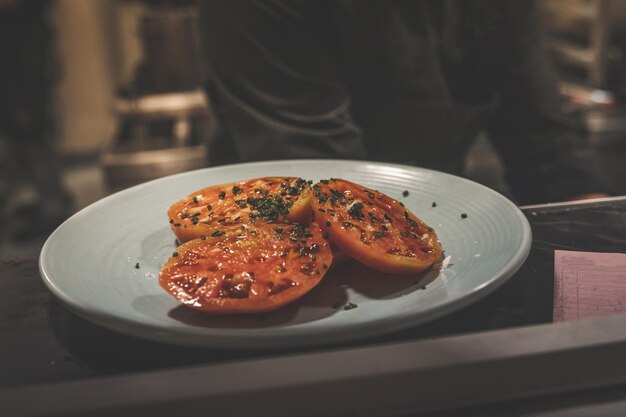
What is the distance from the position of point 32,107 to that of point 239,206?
3.00 meters

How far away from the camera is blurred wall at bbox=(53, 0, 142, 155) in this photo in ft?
14.1

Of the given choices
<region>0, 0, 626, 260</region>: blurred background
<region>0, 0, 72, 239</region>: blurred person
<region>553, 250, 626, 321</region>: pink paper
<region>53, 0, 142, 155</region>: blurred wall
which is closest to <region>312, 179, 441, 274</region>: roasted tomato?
<region>553, 250, 626, 321</region>: pink paper

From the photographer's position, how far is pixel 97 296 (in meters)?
0.71

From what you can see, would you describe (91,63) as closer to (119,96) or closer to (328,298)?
(119,96)

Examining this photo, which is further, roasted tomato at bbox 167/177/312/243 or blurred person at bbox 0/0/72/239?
blurred person at bbox 0/0/72/239

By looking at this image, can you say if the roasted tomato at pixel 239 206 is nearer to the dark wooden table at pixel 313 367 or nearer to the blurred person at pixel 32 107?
the dark wooden table at pixel 313 367

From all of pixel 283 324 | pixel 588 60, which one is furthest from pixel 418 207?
pixel 588 60

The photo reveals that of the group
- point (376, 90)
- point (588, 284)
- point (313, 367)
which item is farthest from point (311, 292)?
point (376, 90)

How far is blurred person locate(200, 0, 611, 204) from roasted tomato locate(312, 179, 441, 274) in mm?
646

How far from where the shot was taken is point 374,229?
0.81m

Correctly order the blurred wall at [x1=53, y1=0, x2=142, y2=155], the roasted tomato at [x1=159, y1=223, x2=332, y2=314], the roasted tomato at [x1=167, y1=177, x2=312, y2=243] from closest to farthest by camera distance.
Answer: the roasted tomato at [x1=159, y1=223, x2=332, y2=314] < the roasted tomato at [x1=167, y1=177, x2=312, y2=243] < the blurred wall at [x1=53, y1=0, x2=142, y2=155]

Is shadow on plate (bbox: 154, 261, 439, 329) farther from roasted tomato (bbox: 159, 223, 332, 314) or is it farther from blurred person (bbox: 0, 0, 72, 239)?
blurred person (bbox: 0, 0, 72, 239)

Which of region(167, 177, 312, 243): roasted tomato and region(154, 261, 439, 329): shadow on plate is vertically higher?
region(167, 177, 312, 243): roasted tomato

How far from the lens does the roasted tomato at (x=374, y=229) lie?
767mm
